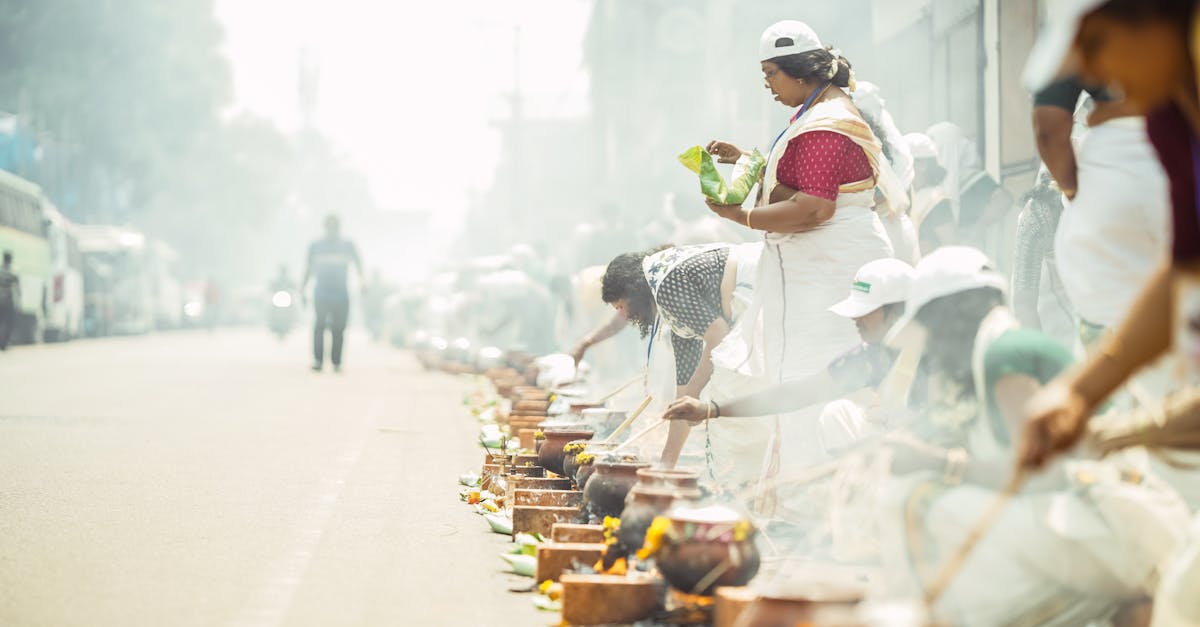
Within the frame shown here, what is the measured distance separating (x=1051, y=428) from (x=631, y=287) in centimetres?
547

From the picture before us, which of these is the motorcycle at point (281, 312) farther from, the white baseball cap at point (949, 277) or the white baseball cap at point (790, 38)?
the white baseball cap at point (949, 277)

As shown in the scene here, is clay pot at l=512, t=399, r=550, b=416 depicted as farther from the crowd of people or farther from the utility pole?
the utility pole

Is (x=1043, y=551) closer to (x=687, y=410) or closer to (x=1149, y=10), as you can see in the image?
(x=1149, y=10)

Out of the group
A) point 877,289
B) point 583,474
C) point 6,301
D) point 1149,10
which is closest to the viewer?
point 1149,10

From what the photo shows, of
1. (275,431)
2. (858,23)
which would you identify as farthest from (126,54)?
(275,431)

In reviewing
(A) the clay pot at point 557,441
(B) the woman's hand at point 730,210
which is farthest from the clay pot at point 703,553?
(A) the clay pot at point 557,441

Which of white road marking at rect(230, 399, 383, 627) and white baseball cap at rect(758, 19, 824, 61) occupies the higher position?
white baseball cap at rect(758, 19, 824, 61)

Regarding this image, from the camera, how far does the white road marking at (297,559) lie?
531 cm

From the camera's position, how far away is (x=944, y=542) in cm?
412

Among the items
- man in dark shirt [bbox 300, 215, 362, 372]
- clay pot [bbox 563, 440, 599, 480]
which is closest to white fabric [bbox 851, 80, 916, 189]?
clay pot [bbox 563, 440, 599, 480]

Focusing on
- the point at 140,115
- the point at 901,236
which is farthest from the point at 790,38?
the point at 140,115

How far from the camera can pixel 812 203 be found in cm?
696

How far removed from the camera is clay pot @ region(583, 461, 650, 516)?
20.4ft

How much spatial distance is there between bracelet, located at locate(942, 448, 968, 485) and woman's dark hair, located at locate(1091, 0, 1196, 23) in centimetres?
154
